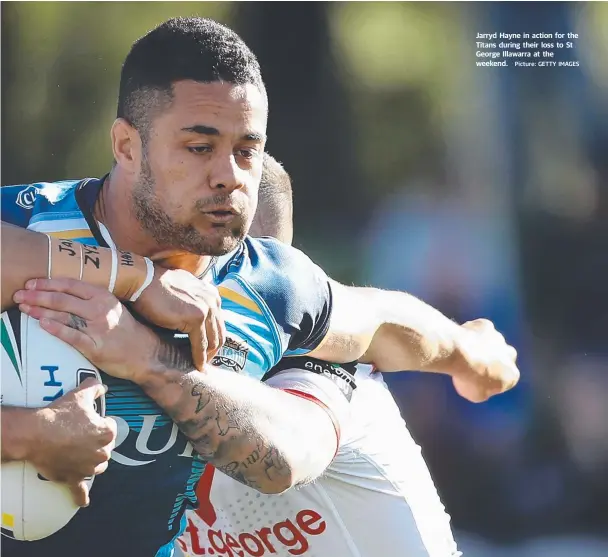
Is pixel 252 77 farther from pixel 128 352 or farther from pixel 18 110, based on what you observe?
pixel 18 110

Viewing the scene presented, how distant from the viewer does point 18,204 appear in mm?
2510

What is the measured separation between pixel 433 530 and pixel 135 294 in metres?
1.66

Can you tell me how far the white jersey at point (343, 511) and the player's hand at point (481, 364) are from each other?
15.7 inches

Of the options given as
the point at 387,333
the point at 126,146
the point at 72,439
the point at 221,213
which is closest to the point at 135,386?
the point at 72,439

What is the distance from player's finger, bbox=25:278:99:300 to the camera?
7.35 ft

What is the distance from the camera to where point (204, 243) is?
2.57 meters

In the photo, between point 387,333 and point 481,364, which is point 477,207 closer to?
point 481,364

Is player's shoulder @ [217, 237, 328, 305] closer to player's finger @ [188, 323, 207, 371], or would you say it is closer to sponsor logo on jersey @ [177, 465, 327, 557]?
player's finger @ [188, 323, 207, 371]

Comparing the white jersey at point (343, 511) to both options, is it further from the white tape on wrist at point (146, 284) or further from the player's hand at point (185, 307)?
the white tape on wrist at point (146, 284)

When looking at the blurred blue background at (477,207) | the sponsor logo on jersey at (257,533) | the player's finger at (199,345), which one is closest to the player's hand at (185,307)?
the player's finger at (199,345)

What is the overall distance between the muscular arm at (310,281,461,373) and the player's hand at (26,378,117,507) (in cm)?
89

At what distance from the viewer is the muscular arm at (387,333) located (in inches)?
119

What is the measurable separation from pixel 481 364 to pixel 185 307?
180 cm

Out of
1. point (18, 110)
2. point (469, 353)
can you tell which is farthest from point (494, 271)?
point (18, 110)
